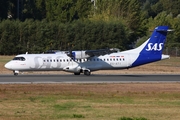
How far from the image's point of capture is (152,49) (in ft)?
165

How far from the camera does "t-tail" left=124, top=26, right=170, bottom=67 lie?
49.7 m

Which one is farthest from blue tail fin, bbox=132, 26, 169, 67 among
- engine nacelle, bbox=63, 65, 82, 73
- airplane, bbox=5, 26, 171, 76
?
engine nacelle, bbox=63, 65, 82, 73

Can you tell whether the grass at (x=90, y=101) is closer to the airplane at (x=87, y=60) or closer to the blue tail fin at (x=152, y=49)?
the airplane at (x=87, y=60)

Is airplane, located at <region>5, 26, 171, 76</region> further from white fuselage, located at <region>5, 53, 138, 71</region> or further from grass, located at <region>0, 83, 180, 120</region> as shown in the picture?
grass, located at <region>0, 83, 180, 120</region>

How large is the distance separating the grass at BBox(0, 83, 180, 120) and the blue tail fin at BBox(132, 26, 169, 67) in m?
10.2

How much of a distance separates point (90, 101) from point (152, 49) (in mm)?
22529

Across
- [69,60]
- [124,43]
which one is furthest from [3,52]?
[69,60]

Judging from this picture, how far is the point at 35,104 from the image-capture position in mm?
26969

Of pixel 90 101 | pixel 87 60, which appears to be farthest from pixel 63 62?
pixel 90 101

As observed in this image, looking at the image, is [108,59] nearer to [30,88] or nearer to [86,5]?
[30,88]

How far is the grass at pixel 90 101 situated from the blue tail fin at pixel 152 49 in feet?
33.6

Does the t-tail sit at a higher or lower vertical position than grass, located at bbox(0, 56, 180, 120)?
higher

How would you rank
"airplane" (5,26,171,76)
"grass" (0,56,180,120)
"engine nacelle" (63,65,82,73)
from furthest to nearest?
1. "engine nacelle" (63,65,82,73)
2. "airplane" (5,26,171,76)
3. "grass" (0,56,180,120)

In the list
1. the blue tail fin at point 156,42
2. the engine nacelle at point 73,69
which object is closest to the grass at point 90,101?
the engine nacelle at point 73,69
